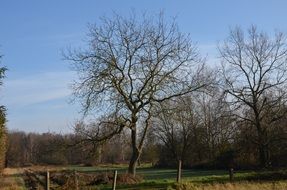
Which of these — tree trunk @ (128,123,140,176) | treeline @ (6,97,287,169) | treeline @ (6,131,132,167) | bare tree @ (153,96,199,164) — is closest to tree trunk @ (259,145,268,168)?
treeline @ (6,97,287,169)

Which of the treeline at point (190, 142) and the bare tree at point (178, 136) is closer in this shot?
the treeline at point (190, 142)

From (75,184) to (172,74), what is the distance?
47.3ft

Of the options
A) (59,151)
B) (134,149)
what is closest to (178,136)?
(134,149)

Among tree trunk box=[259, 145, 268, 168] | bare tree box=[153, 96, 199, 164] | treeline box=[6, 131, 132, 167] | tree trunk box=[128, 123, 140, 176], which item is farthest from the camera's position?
bare tree box=[153, 96, 199, 164]

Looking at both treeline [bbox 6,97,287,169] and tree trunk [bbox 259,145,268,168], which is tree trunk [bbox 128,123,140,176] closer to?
treeline [bbox 6,97,287,169]

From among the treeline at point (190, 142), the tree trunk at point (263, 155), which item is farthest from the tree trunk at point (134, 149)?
the tree trunk at point (263, 155)

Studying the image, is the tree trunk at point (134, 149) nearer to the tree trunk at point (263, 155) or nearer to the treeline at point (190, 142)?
the treeline at point (190, 142)

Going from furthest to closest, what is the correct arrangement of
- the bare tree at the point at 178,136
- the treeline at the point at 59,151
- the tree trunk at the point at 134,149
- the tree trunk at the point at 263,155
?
the bare tree at the point at 178,136, the tree trunk at the point at 263,155, the treeline at the point at 59,151, the tree trunk at the point at 134,149

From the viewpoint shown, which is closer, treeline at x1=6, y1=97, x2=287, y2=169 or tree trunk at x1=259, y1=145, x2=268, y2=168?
treeline at x1=6, y1=97, x2=287, y2=169

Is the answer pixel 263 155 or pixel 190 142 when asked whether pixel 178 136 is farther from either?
pixel 263 155

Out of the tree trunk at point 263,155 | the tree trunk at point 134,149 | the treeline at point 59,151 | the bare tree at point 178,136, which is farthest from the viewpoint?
the bare tree at point 178,136

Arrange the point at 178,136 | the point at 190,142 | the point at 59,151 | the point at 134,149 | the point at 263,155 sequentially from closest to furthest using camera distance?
the point at 59,151, the point at 134,149, the point at 263,155, the point at 190,142, the point at 178,136

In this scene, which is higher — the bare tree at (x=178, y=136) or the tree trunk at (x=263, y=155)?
the bare tree at (x=178, y=136)

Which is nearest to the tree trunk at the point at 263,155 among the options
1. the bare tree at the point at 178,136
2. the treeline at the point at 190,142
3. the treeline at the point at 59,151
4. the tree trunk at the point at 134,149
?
the treeline at the point at 190,142
